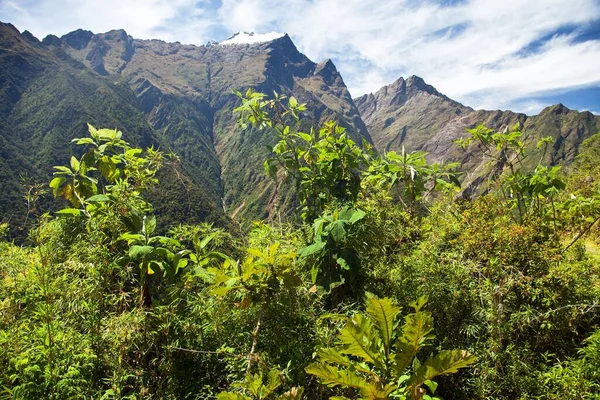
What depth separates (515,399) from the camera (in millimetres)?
1910

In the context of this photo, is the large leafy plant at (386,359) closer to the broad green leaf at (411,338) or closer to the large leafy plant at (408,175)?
the broad green leaf at (411,338)

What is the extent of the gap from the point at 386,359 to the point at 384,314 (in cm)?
24

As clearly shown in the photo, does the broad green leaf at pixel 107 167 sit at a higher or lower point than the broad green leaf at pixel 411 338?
higher

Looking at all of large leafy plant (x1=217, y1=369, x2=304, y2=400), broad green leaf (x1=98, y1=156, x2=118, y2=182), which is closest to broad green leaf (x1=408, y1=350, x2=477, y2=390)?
large leafy plant (x1=217, y1=369, x2=304, y2=400)

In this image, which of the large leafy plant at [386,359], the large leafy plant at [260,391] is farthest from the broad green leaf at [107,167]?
the large leafy plant at [386,359]

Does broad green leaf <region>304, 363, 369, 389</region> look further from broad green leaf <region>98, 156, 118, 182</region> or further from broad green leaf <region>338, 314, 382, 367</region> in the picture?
broad green leaf <region>98, 156, 118, 182</region>

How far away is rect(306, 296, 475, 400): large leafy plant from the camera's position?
1410 mm

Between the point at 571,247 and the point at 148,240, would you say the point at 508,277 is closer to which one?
the point at 571,247

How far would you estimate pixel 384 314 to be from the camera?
156 cm

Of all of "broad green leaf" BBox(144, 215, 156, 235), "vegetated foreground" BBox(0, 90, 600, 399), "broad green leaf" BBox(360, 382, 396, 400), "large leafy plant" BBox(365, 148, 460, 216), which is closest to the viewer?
"broad green leaf" BBox(360, 382, 396, 400)

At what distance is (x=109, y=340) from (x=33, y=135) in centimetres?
16906

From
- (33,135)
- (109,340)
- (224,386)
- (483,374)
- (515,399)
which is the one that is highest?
(33,135)

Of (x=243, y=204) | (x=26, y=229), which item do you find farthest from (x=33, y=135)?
(x=26, y=229)

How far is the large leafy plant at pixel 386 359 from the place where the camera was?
141cm
